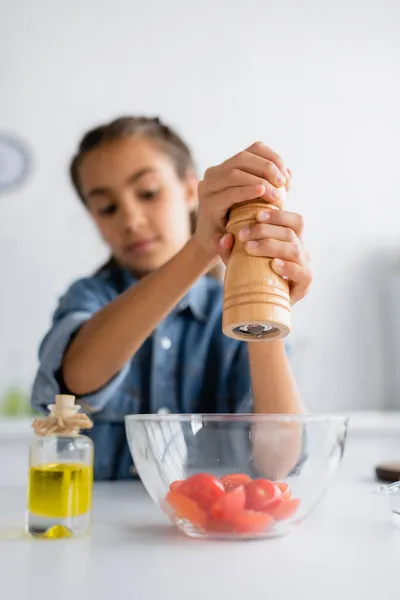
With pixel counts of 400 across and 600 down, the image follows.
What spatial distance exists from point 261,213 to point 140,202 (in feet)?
2.37

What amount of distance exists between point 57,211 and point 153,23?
0.64m

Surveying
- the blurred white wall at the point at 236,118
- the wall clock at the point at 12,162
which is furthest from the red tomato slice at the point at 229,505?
the wall clock at the point at 12,162

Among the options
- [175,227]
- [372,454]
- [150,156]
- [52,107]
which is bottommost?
[372,454]

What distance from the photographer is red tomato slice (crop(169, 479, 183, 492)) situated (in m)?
0.49

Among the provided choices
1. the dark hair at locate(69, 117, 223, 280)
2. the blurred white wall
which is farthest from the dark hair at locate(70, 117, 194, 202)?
the blurred white wall

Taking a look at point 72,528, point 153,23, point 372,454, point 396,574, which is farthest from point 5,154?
point 396,574

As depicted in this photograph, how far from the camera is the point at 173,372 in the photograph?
1120mm

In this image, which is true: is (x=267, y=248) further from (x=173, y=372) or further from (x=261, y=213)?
(x=173, y=372)

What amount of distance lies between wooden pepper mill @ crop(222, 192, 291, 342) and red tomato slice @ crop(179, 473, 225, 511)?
0.38 feet

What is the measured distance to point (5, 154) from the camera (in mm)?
1719

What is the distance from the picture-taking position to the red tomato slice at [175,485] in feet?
1.59

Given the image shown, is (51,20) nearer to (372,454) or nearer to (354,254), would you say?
(354,254)

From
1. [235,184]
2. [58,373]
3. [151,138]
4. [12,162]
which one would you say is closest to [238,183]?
[235,184]

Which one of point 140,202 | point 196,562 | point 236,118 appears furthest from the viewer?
point 236,118
